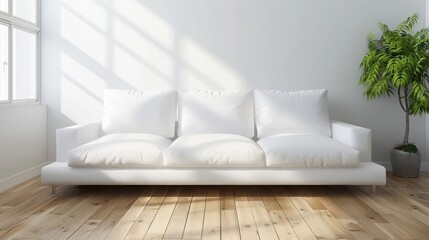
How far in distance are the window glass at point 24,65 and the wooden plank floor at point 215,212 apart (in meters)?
0.90

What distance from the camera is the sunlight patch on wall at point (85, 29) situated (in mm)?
3838

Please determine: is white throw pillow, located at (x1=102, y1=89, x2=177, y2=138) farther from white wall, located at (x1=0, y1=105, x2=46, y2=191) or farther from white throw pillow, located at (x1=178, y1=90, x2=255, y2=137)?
white wall, located at (x1=0, y1=105, x2=46, y2=191)

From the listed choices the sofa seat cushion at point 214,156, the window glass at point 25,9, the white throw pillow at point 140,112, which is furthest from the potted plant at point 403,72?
the window glass at point 25,9

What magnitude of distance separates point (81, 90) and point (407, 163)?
324 centimetres

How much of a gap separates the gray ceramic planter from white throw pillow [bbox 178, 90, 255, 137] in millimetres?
1405

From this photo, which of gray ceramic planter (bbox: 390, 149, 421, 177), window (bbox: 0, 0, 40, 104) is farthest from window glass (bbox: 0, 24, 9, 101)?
gray ceramic planter (bbox: 390, 149, 421, 177)

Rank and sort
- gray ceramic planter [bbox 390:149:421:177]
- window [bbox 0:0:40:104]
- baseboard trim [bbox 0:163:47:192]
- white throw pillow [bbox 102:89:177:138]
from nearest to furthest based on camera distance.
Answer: baseboard trim [bbox 0:163:47:192], window [bbox 0:0:40:104], white throw pillow [bbox 102:89:177:138], gray ceramic planter [bbox 390:149:421:177]

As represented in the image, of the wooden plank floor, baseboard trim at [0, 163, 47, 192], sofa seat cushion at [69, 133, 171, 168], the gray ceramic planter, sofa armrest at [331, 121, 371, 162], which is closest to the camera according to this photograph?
the wooden plank floor

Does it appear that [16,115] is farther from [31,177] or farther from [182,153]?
[182,153]

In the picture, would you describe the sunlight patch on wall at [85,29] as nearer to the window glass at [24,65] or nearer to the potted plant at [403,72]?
the window glass at [24,65]

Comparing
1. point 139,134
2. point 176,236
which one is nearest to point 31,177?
point 139,134

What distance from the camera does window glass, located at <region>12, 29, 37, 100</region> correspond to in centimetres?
343

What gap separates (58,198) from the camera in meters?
2.82

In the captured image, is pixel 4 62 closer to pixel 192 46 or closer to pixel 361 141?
pixel 192 46
